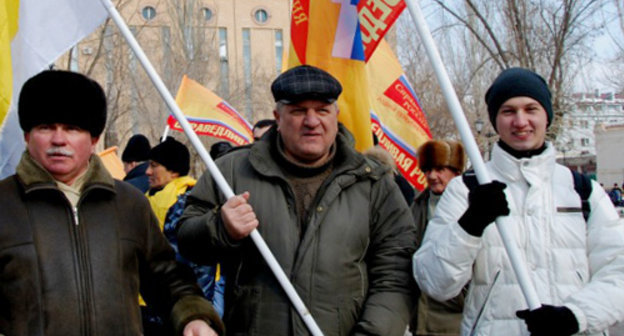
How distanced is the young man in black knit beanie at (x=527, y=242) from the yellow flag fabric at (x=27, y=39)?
1.79m

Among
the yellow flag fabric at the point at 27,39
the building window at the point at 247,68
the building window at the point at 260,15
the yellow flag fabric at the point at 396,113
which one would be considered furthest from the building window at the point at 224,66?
the yellow flag fabric at the point at 27,39

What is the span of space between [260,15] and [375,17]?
42770 mm

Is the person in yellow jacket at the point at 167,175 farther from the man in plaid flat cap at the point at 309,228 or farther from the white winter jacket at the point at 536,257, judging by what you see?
the white winter jacket at the point at 536,257

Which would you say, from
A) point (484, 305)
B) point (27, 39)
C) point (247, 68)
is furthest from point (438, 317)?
point (247, 68)

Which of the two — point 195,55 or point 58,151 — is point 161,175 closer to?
point 58,151

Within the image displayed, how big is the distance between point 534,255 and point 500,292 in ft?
0.65

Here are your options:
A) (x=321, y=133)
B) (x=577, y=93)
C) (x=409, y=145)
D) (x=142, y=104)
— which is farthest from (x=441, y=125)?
(x=321, y=133)

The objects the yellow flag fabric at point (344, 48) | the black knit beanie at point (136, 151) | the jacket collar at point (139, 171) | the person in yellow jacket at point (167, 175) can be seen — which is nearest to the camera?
the yellow flag fabric at point (344, 48)

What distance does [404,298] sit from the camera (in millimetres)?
2953

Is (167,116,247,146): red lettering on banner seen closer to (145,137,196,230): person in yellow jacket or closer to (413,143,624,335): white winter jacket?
(145,137,196,230): person in yellow jacket

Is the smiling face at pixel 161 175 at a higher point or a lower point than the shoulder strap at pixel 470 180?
lower

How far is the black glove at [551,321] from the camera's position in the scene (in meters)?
2.54

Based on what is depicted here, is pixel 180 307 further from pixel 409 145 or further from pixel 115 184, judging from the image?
pixel 409 145

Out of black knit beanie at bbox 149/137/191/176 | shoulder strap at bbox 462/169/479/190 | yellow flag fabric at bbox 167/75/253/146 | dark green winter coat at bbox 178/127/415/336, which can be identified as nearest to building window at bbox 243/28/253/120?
yellow flag fabric at bbox 167/75/253/146
